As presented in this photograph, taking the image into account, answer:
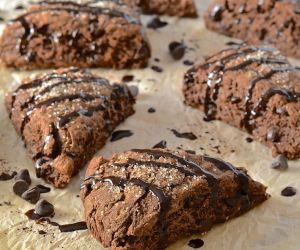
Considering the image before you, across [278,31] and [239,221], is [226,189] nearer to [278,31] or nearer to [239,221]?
[239,221]

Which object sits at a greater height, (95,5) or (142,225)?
(95,5)

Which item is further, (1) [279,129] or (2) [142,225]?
(1) [279,129]

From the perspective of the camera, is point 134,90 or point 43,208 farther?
point 134,90

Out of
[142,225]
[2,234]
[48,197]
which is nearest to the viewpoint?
[142,225]

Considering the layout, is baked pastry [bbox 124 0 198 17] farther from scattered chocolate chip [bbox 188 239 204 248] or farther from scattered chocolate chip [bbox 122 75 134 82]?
scattered chocolate chip [bbox 188 239 204 248]

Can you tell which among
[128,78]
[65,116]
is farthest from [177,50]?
[65,116]

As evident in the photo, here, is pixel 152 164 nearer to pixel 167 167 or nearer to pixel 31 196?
pixel 167 167

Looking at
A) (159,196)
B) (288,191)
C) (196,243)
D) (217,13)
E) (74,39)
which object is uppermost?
(217,13)

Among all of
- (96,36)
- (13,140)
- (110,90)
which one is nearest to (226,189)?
(110,90)
